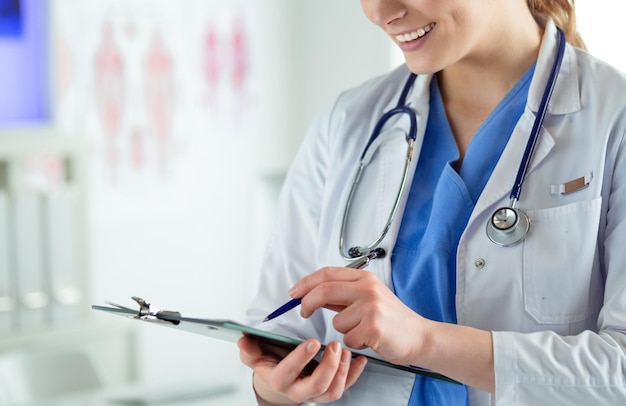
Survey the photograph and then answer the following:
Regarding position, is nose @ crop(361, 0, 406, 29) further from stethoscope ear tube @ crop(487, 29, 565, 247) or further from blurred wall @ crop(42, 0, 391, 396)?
blurred wall @ crop(42, 0, 391, 396)

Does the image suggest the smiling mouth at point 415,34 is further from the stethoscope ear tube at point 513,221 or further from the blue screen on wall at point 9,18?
the blue screen on wall at point 9,18

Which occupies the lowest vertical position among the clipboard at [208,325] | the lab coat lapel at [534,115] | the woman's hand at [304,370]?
the woman's hand at [304,370]

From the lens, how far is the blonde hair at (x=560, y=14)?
1.38m

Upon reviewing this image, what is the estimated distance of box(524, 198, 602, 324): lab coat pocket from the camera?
1.17 metres

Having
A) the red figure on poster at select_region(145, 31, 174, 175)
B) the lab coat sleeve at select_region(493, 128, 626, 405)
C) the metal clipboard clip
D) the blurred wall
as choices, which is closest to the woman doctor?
the lab coat sleeve at select_region(493, 128, 626, 405)

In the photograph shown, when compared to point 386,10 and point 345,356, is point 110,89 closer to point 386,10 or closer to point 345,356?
point 386,10

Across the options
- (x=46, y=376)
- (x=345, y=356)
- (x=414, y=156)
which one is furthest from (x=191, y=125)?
(x=345, y=356)

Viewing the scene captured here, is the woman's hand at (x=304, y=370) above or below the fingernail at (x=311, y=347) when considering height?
below

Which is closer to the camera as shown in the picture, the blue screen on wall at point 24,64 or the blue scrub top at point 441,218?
the blue scrub top at point 441,218

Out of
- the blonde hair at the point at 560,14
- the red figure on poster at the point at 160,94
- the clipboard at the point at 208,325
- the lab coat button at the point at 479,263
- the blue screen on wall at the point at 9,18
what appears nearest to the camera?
the clipboard at the point at 208,325

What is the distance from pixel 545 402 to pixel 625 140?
36 centimetres

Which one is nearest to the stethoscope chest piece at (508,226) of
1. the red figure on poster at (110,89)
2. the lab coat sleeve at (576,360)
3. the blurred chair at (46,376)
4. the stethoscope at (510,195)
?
the stethoscope at (510,195)

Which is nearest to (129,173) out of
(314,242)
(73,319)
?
(73,319)

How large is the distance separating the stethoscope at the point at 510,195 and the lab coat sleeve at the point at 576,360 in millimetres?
129
